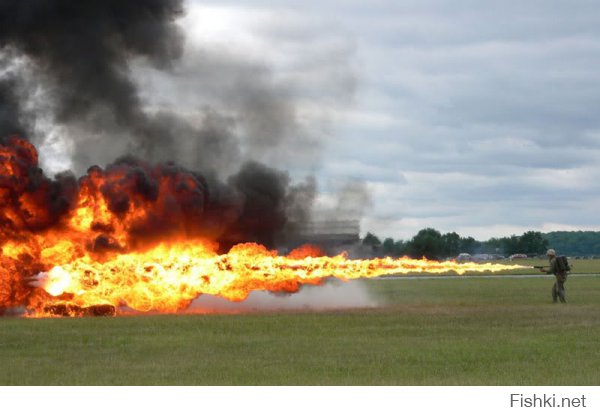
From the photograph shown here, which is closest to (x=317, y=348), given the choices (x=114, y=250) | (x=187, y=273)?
(x=187, y=273)

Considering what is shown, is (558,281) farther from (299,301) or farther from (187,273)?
(187,273)

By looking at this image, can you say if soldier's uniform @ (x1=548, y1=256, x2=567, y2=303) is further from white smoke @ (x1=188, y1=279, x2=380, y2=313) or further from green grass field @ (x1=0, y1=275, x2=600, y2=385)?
white smoke @ (x1=188, y1=279, x2=380, y2=313)

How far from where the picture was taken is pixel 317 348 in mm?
26938

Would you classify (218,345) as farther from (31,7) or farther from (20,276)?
(31,7)

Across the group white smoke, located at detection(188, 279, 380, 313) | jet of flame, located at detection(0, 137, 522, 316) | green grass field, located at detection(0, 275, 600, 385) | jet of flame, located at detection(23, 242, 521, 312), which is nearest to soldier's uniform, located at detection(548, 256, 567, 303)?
green grass field, located at detection(0, 275, 600, 385)

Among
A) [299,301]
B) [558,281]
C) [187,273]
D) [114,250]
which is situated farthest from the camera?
[299,301]

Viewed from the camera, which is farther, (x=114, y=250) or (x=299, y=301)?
(x=299, y=301)

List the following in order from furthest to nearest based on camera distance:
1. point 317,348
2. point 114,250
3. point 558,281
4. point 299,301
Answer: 1. point 299,301
2. point 558,281
3. point 114,250
4. point 317,348

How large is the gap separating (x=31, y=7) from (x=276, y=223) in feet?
47.0

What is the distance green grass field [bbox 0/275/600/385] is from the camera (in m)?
22.0

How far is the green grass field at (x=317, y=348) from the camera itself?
864 inches

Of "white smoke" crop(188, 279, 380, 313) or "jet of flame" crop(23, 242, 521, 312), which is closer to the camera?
"jet of flame" crop(23, 242, 521, 312)

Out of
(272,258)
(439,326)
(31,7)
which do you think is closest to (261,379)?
(439,326)

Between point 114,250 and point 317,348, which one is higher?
point 114,250
